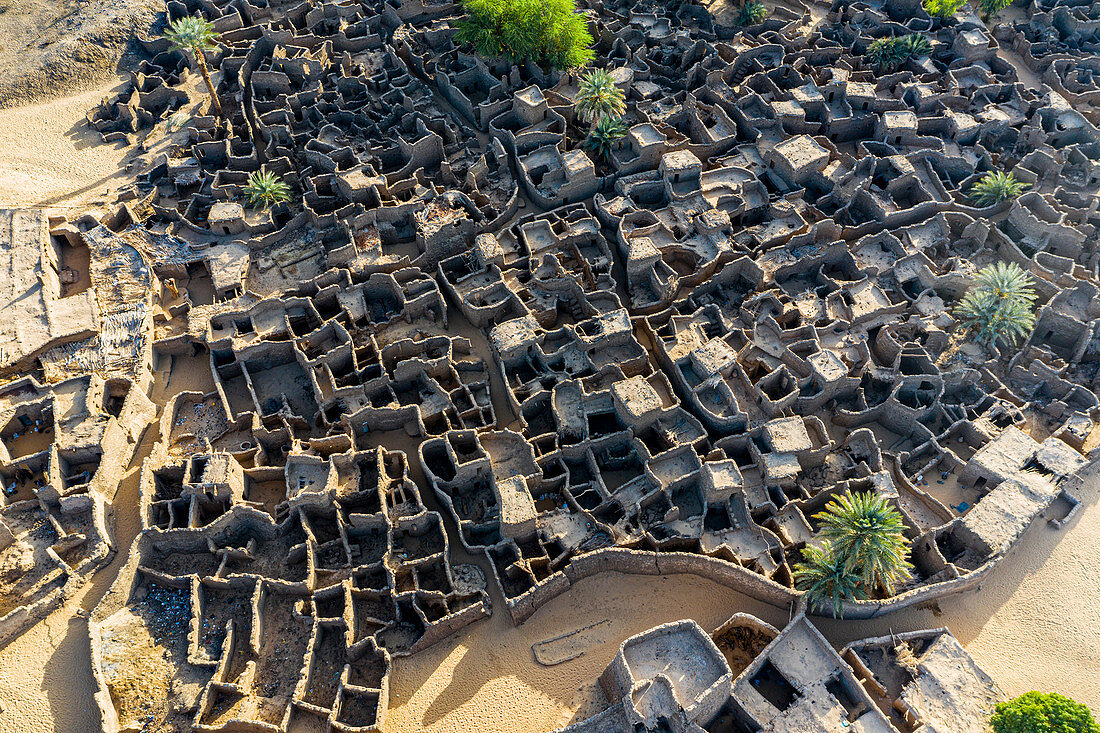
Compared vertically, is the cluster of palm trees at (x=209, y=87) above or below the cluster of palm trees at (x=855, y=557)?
above

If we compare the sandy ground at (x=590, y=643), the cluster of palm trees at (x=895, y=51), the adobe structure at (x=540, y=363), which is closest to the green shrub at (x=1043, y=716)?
the adobe structure at (x=540, y=363)

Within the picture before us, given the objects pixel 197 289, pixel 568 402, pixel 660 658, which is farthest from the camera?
pixel 197 289

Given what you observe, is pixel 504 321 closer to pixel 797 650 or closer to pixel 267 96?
pixel 797 650

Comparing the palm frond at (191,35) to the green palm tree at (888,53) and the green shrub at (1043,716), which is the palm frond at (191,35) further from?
the green shrub at (1043,716)

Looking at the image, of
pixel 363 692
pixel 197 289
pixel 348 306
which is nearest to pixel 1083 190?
pixel 348 306

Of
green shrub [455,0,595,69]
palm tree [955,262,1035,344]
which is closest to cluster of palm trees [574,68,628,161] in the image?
green shrub [455,0,595,69]
